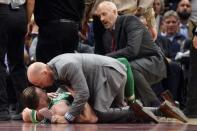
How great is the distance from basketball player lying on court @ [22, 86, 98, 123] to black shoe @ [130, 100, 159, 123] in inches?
17.3

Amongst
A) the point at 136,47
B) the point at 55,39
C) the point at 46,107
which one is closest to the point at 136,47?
the point at 136,47

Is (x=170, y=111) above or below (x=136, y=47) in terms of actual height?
below

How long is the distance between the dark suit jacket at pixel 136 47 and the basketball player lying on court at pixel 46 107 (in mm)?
1200

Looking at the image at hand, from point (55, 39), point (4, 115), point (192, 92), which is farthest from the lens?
point (192, 92)

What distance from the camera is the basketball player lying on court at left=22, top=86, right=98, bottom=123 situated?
8141mm

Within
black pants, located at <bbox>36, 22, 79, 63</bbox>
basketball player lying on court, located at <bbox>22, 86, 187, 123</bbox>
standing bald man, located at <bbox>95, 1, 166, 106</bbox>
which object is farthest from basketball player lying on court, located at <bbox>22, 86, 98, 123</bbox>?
standing bald man, located at <bbox>95, 1, 166, 106</bbox>

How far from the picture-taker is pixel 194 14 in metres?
15.2

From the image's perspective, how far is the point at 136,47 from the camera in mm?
9227

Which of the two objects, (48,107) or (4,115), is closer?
(4,115)

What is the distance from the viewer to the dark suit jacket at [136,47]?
30.3 ft

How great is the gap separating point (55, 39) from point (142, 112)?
155 cm

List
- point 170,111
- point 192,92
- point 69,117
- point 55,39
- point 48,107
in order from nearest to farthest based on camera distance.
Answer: point 69,117 → point 48,107 → point 170,111 → point 55,39 → point 192,92

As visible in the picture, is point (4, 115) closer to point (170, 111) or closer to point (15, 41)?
point (15, 41)

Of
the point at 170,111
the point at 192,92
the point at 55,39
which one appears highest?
the point at 55,39
